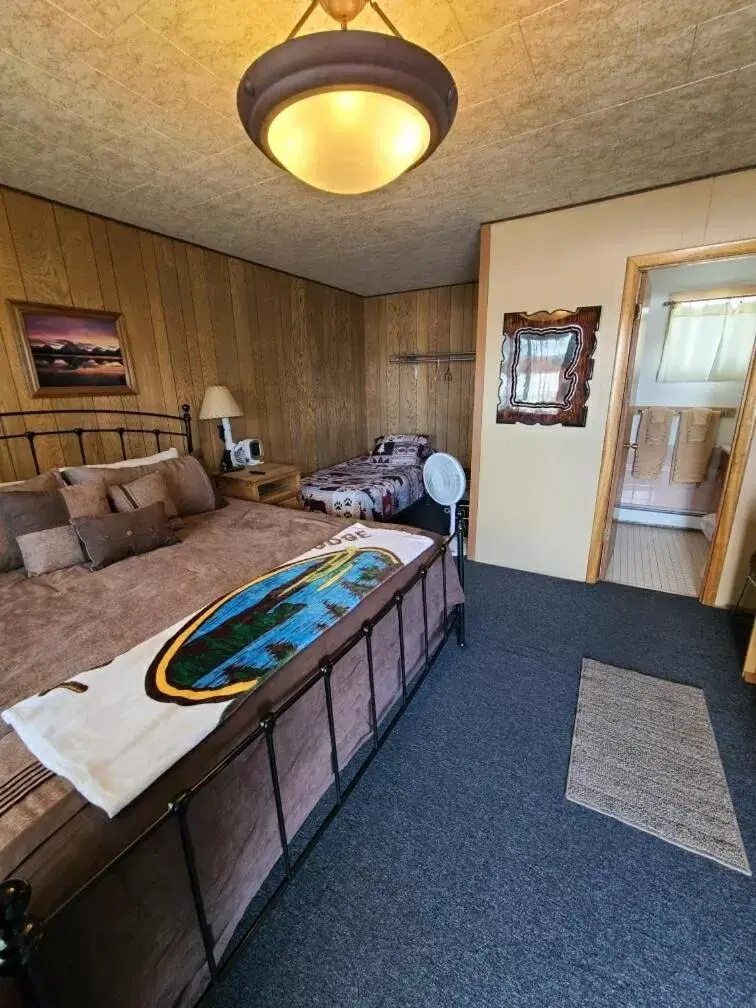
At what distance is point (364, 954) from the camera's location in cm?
116

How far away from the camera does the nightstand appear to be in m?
3.21

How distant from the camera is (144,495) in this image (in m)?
2.27

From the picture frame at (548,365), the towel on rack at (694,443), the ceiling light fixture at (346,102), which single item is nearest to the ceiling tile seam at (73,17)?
the ceiling light fixture at (346,102)

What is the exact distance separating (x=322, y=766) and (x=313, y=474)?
3417mm

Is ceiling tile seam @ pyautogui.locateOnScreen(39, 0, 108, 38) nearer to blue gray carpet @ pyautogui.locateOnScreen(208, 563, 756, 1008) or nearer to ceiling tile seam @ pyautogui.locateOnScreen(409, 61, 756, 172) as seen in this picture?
ceiling tile seam @ pyautogui.locateOnScreen(409, 61, 756, 172)

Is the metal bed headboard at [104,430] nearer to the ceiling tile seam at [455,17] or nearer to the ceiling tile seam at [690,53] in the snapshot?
the ceiling tile seam at [455,17]

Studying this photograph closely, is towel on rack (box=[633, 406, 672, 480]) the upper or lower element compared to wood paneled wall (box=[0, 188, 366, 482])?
lower

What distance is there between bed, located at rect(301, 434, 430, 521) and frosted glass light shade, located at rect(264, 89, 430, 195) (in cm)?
248

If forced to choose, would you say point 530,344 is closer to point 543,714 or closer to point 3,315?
point 543,714

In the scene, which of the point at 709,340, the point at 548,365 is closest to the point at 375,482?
the point at 548,365

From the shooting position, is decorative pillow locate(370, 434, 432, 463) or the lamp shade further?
decorative pillow locate(370, 434, 432, 463)

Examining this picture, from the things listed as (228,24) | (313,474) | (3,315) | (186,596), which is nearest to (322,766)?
(186,596)

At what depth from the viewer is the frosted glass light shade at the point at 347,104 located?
83 cm

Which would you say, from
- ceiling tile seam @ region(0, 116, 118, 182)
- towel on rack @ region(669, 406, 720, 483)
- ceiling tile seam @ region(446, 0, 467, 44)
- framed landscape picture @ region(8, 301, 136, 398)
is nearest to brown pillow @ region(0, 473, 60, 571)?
framed landscape picture @ region(8, 301, 136, 398)
